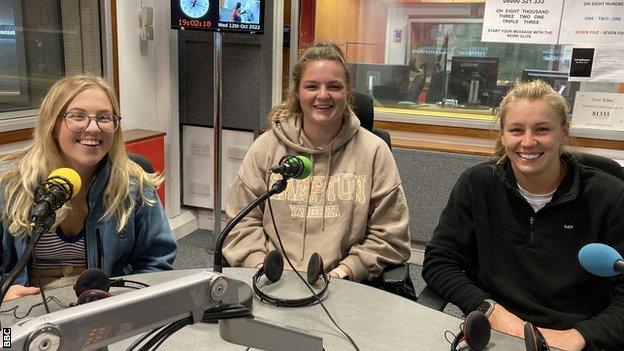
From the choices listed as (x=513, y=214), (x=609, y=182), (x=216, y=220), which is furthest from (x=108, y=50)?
(x=609, y=182)

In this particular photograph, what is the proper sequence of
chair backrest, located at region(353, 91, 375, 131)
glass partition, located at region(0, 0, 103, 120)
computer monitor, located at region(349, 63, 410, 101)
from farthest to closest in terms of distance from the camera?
computer monitor, located at region(349, 63, 410, 101) < glass partition, located at region(0, 0, 103, 120) < chair backrest, located at region(353, 91, 375, 131)

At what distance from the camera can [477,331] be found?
1.05 meters

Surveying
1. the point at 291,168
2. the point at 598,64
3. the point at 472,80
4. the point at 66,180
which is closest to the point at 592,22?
the point at 598,64

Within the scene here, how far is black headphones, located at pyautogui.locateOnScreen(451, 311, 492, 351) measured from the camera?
1.05 metres

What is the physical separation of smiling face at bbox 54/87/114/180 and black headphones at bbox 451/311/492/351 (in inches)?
41.6

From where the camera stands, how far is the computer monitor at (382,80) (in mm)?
3316

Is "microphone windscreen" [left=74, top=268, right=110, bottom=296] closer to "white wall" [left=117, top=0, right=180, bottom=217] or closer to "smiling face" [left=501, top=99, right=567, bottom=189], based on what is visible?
"smiling face" [left=501, top=99, right=567, bottom=189]

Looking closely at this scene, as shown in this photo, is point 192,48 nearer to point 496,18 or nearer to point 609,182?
point 496,18

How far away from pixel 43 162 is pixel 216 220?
71.9 inches

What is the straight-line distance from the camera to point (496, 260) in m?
1.54

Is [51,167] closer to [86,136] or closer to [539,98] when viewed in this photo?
[86,136]

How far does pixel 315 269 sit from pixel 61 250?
0.73 meters

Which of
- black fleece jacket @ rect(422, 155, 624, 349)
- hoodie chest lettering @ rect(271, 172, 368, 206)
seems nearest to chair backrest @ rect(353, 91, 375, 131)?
hoodie chest lettering @ rect(271, 172, 368, 206)

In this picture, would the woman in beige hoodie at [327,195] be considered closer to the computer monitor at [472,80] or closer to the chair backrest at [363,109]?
the chair backrest at [363,109]
